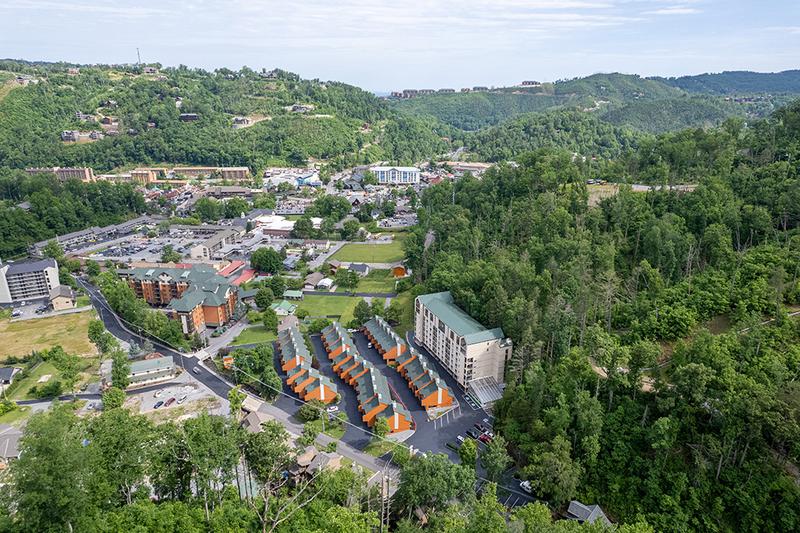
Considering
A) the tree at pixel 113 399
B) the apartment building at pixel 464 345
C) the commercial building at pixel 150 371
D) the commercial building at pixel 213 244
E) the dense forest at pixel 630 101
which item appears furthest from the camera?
the dense forest at pixel 630 101

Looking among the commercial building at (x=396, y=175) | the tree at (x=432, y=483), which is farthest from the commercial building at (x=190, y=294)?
the commercial building at (x=396, y=175)

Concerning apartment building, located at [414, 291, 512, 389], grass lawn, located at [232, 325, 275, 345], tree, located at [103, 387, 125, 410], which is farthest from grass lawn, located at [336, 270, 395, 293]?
tree, located at [103, 387, 125, 410]

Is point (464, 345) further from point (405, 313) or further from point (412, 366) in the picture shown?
point (405, 313)

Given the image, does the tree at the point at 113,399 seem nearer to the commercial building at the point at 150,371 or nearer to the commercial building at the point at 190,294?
the commercial building at the point at 150,371

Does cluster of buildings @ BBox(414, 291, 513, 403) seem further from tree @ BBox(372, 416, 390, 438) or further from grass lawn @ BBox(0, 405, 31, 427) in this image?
grass lawn @ BBox(0, 405, 31, 427)

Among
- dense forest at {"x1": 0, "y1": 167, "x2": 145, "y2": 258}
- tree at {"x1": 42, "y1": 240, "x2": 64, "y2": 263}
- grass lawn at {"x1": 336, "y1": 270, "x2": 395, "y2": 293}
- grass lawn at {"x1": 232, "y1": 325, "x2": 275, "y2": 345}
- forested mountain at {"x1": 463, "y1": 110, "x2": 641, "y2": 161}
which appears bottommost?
grass lawn at {"x1": 232, "y1": 325, "x2": 275, "y2": 345}

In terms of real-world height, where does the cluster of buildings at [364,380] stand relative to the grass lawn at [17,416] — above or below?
above

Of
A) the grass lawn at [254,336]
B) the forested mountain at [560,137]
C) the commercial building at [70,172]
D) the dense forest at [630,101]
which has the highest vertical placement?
the dense forest at [630,101]
